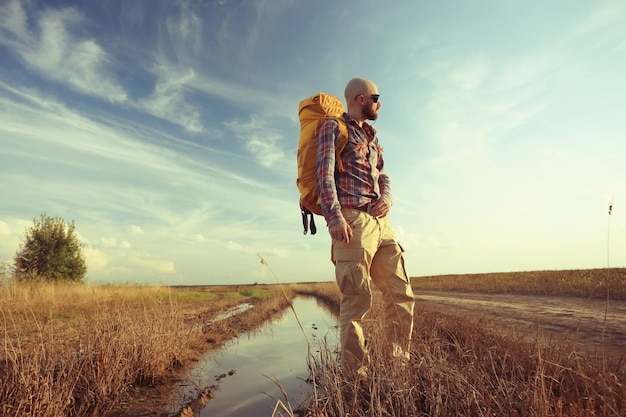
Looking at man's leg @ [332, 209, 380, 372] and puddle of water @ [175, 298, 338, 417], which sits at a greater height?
man's leg @ [332, 209, 380, 372]

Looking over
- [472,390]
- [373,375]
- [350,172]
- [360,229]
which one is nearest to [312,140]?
[350,172]

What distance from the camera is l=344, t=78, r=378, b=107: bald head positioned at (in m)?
3.33

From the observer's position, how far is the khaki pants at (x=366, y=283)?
3008 mm

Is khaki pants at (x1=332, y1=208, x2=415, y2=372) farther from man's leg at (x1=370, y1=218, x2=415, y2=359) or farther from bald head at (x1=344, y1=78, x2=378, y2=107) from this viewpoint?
bald head at (x1=344, y1=78, x2=378, y2=107)

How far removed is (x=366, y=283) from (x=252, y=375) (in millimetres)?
3263

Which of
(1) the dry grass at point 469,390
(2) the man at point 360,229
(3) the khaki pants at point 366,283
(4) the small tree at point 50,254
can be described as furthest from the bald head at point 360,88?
(4) the small tree at point 50,254

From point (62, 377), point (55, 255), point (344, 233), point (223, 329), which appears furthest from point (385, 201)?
point (55, 255)

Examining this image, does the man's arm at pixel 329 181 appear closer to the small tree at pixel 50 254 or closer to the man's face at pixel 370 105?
the man's face at pixel 370 105

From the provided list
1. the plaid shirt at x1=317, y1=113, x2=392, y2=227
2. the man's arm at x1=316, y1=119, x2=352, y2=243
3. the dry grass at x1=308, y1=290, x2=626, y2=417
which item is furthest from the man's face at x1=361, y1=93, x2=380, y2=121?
the dry grass at x1=308, y1=290, x2=626, y2=417

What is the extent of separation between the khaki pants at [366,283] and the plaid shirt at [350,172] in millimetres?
174

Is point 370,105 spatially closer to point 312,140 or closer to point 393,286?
point 312,140

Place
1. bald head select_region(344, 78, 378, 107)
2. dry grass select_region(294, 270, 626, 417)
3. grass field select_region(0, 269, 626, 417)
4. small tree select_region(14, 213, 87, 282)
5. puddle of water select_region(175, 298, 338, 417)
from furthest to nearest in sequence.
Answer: small tree select_region(14, 213, 87, 282) < puddle of water select_region(175, 298, 338, 417) < bald head select_region(344, 78, 378, 107) < grass field select_region(0, 269, 626, 417) < dry grass select_region(294, 270, 626, 417)

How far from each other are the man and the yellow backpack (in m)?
0.10

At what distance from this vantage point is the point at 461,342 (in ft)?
17.4
